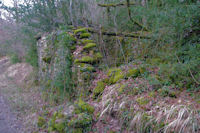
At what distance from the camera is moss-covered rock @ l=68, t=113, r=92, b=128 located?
17.0 feet

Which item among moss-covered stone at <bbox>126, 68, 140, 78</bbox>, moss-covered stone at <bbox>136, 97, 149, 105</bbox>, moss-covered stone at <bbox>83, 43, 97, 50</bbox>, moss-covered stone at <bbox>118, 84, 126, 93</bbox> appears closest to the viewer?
moss-covered stone at <bbox>136, 97, 149, 105</bbox>

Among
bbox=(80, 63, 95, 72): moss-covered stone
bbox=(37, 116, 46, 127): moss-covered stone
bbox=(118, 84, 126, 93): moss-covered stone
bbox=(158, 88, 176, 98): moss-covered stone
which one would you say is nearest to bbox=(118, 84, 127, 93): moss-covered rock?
bbox=(118, 84, 126, 93): moss-covered stone

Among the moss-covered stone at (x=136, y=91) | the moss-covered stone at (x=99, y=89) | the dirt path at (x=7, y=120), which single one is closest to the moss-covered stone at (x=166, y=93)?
the moss-covered stone at (x=136, y=91)

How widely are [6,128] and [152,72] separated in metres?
5.03

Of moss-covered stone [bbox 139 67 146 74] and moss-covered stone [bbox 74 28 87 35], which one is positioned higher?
moss-covered stone [bbox 74 28 87 35]

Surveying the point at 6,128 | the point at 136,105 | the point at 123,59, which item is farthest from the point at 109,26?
the point at 6,128

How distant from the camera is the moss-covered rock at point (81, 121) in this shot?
520 cm

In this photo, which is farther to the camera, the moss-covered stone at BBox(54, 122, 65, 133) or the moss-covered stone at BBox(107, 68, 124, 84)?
the moss-covered stone at BBox(107, 68, 124, 84)

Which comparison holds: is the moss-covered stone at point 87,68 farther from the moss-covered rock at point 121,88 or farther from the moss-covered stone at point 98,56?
the moss-covered rock at point 121,88

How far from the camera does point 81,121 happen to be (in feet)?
17.1

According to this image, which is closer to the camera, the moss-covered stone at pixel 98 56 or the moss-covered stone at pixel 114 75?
the moss-covered stone at pixel 114 75

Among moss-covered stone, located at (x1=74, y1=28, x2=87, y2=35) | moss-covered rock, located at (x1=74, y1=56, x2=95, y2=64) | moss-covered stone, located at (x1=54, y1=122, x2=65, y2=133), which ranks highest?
moss-covered stone, located at (x1=74, y1=28, x2=87, y2=35)

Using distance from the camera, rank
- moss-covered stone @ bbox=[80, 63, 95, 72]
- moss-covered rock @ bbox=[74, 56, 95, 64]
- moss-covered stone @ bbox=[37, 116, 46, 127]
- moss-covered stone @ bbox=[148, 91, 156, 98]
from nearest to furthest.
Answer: moss-covered stone @ bbox=[148, 91, 156, 98]
moss-covered stone @ bbox=[37, 116, 46, 127]
moss-covered stone @ bbox=[80, 63, 95, 72]
moss-covered rock @ bbox=[74, 56, 95, 64]

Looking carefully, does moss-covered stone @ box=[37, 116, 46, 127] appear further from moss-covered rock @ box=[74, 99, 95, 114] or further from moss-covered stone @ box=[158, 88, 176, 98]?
moss-covered stone @ box=[158, 88, 176, 98]
